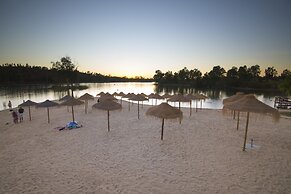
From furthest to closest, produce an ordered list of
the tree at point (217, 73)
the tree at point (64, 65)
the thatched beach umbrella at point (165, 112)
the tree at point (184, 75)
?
the tree at point (184, 75) → the tree at point (217, 73) → the tree at point (64, 65) → the thatched beach umbrella at point (165, 112)

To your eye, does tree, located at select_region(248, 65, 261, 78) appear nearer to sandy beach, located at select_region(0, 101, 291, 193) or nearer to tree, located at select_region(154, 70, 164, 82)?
tree, located at select_region(154, 70, 164, 82)

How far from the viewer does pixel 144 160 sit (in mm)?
7375

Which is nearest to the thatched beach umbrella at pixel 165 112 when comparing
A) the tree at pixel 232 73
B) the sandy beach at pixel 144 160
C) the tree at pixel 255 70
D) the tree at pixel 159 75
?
the sandy beach at pixel 144 160

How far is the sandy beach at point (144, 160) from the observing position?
18.5 feet

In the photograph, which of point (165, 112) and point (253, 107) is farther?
point (165, 112)

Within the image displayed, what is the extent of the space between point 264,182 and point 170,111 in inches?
195

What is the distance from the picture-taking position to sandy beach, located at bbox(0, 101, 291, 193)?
562 centimetres

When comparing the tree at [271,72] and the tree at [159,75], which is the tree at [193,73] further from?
the tree at [271,72]

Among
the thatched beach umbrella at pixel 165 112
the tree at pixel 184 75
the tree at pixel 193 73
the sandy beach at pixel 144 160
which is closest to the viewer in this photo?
the sandy beach at pixel 144 160

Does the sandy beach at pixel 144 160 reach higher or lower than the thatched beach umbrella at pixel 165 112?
lower

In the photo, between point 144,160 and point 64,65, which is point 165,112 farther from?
point 64,65

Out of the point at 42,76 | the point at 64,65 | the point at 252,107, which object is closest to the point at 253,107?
the point at 252,107

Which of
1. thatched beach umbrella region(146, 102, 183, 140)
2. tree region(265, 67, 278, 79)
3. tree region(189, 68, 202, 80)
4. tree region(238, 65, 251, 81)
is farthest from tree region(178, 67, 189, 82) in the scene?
thatched beach umbrella region(146, 102, 183, 140)

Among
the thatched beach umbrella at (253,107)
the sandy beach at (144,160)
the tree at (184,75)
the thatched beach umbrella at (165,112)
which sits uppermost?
the tree at (184,75)
